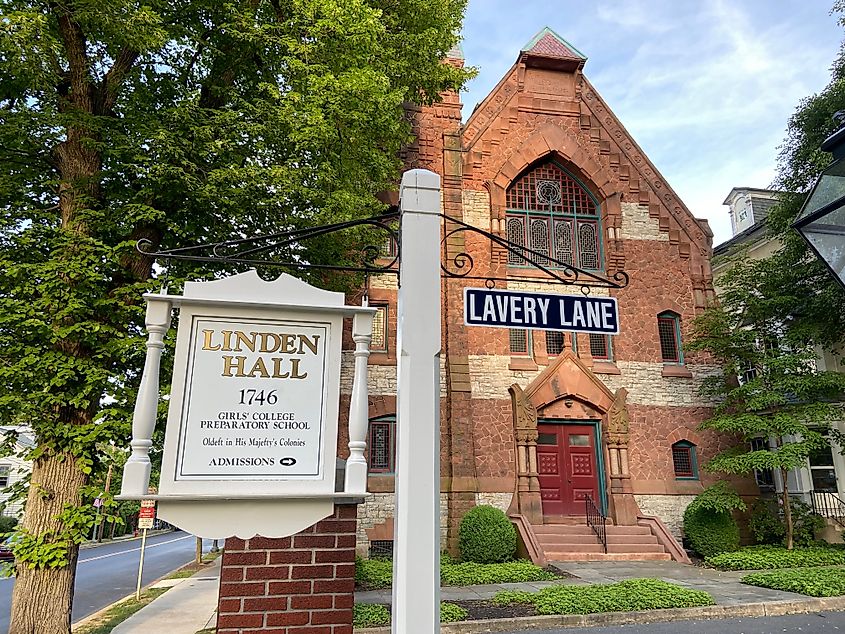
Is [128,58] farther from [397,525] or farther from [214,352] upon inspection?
[397,525]

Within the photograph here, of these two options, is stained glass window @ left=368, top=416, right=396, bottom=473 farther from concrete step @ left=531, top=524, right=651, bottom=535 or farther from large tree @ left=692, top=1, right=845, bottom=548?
large tree @ left=692, top=1, right=845, bottom=548

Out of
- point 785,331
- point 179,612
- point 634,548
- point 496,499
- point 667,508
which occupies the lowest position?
point 179,612

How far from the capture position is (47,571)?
739 centimetres

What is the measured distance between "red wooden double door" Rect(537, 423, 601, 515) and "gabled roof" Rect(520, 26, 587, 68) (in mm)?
12183

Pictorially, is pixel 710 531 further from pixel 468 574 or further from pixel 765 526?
pixel 468 574

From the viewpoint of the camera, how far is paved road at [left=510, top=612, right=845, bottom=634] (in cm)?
846

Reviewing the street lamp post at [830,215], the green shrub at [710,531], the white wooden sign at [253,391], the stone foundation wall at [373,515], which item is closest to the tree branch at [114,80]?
the white wooden sign at [253,391]

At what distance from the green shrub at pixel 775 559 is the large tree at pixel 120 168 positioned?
11783 mm

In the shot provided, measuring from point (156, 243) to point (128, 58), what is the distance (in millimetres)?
2936

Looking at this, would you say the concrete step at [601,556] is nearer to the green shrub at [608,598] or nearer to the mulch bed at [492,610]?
the green shrub at [608,598]

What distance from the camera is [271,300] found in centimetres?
313

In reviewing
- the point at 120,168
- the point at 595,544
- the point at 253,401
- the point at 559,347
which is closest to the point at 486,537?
the point at 595,544

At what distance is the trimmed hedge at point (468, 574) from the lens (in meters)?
11.7

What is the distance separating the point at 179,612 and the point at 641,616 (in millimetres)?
8345
